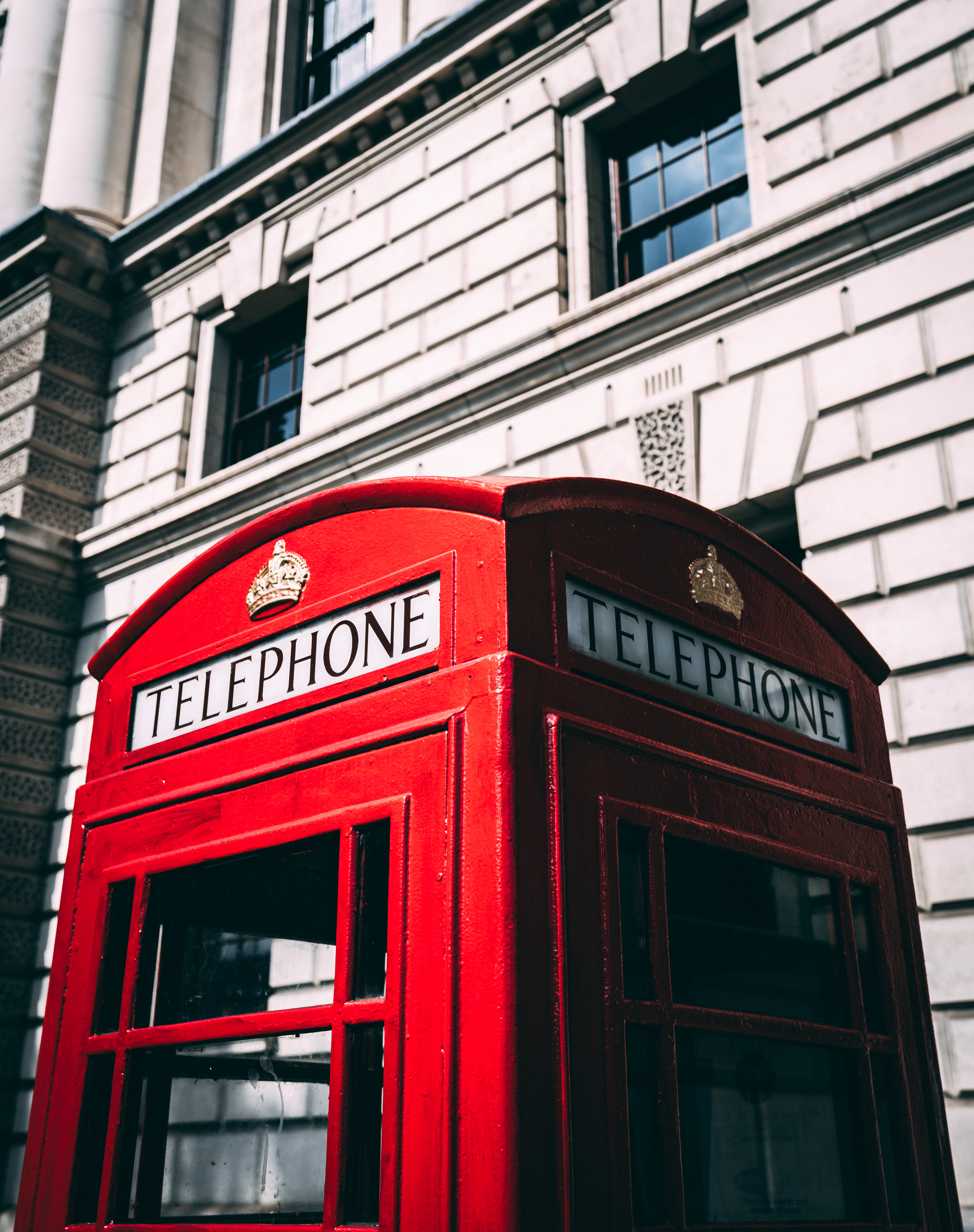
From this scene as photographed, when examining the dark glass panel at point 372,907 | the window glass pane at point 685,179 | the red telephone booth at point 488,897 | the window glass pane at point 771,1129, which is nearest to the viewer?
the red telephone booth at point 488,897

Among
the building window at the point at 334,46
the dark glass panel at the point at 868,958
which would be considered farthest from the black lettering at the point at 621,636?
the building window at the point at 334,46

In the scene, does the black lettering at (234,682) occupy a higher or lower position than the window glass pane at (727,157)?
lower

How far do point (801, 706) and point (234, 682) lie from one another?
132 centimetres

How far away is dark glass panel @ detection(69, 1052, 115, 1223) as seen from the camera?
7.66ft

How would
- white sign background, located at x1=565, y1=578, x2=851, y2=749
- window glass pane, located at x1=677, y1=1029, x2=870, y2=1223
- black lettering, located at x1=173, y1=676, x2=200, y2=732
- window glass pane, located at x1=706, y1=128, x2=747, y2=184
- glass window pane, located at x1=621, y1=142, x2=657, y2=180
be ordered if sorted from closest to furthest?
white sign background, located at x1=565, y1=578, x2=851, y2=749, window glass pane, located at x1=677, y1=1029, x2=870, y2=1223, black lettering, located at x1=173, y1=676, x2=200, y2=732, window glass pane, located at x1=706, y1=128, x2=747, y2=184, glass window pane, located at x1=621, y1=142, x2=657, y2=180

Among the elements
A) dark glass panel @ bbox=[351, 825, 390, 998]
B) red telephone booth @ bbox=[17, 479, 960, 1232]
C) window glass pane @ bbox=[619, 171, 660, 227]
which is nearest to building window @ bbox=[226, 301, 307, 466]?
window glass pane @ bbox=[619, 171, 660, 227]

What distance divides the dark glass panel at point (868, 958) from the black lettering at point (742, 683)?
0.52 metres

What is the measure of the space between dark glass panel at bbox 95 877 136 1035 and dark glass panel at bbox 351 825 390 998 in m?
0.70

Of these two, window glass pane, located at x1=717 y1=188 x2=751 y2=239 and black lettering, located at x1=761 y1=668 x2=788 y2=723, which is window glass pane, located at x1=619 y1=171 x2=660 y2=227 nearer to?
window glass pane, located at x1=717 y1=188 x2=751 y2=239

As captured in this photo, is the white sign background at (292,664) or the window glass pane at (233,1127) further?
the window glass pane at (233,1127)

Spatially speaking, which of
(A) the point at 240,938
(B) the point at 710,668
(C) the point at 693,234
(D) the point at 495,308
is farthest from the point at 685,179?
(A) the point at 240,938

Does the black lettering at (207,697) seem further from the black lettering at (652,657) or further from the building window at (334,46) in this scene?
the building window at (334,46)

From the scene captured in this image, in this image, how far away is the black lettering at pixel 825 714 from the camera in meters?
2.74

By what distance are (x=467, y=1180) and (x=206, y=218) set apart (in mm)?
11221
